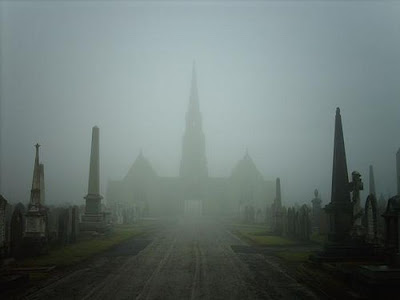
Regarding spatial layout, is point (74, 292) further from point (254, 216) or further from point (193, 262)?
point (254, 216)

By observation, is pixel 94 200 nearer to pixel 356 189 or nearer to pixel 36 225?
pixel 36 225

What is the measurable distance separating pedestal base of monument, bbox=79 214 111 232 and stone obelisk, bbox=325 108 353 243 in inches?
552

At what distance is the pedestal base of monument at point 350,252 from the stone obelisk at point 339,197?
1.65 feet

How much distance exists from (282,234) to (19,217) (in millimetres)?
15889

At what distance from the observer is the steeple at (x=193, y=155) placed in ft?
262

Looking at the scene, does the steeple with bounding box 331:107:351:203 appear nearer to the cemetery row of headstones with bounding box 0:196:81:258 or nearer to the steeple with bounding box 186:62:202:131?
the cemetery row of headstones with bounding box 0:196:81:258

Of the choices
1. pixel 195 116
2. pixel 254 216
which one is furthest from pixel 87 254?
pixel 195 116

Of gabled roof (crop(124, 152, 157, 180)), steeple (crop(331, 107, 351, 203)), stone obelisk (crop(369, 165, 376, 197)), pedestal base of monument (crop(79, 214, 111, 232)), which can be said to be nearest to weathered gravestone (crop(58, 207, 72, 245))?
pedestal base of monument (crop(79, 214, 111, 232))

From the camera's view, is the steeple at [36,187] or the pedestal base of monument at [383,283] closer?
the pedestal base of monument at [383,283]

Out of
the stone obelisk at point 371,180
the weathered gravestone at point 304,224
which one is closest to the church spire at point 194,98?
the stone obelisk at point 371,180

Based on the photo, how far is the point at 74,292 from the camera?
859 cm

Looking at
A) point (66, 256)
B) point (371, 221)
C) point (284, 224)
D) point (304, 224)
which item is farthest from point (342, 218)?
point (284, 224)

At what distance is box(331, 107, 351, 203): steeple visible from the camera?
46.0 ft

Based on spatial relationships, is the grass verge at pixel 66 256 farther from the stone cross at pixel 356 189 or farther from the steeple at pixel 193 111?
the steeple at pixel 193 111
